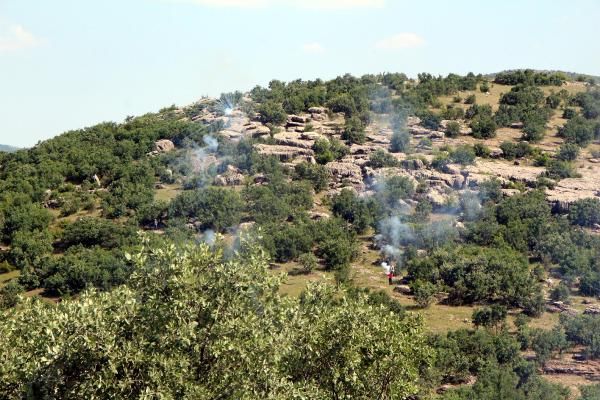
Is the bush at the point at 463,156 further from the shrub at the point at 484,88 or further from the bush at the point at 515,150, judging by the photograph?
A: the shrub at the point at 484,88

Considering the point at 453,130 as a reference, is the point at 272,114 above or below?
above

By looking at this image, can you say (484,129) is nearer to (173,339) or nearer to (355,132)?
(355,132)

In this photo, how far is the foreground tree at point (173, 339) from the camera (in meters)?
17.8

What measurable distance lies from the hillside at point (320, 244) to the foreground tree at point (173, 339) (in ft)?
0.19

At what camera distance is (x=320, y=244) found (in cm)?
6950

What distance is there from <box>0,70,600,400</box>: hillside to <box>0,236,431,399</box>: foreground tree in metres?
0.06

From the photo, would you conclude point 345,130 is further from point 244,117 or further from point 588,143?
point 588,143

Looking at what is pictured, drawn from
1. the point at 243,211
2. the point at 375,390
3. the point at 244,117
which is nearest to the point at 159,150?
the point at 244,117

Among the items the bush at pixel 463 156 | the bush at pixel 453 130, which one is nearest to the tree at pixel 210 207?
the bush at pixel 463 156

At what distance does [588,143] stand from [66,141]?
69.4m

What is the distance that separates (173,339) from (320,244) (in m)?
51.9

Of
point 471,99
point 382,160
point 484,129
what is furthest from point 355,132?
point 471,99

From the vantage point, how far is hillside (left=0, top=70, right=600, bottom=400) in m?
18.7

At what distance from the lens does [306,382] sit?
21000 mm
